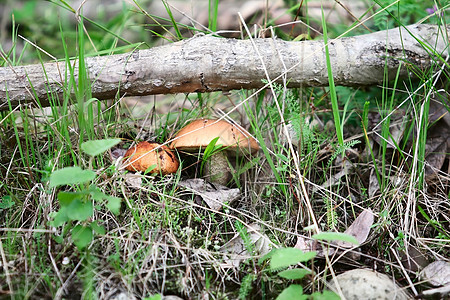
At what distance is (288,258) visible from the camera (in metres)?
1.40

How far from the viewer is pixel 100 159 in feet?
6.75

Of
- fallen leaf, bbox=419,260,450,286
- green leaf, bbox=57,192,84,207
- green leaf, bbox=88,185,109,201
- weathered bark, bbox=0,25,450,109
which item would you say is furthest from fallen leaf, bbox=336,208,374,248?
green leaf, bbox=57,192,84,207

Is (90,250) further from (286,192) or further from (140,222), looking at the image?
(286,192)

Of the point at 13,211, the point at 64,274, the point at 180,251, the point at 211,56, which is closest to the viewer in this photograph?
the point at 64,274

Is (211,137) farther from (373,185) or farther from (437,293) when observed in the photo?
(437,293)

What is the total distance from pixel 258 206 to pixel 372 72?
1.07 m

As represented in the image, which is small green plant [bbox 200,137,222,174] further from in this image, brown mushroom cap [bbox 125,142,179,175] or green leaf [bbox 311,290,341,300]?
green leaf [bbox 311,290,341,300]

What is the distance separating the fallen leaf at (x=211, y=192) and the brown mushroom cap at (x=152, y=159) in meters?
0.11

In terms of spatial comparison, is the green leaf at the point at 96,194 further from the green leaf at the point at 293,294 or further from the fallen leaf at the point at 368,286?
the fallen leaf at the point at 368,286

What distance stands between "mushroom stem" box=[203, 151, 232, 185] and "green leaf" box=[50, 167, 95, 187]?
907 millimetres

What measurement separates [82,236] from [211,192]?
77cm

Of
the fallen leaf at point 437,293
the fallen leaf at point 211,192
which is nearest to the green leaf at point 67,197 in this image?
the fallen leaf at point 211,192

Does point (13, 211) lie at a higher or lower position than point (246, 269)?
higher

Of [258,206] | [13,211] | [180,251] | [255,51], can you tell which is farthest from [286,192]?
[13,211]
